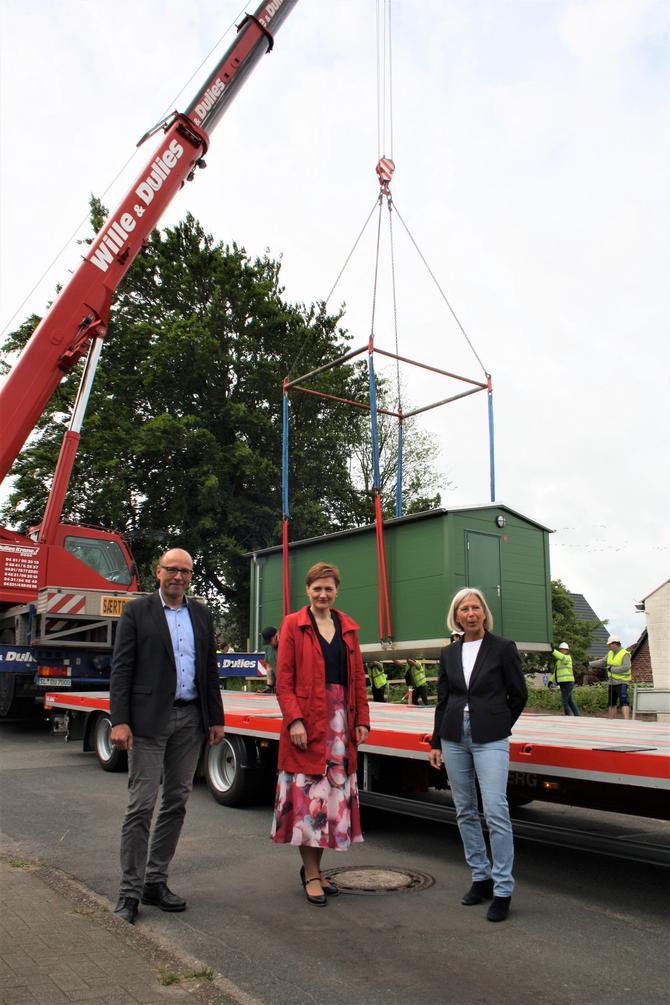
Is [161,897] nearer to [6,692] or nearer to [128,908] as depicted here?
[128,908]

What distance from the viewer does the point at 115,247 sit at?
12867mm

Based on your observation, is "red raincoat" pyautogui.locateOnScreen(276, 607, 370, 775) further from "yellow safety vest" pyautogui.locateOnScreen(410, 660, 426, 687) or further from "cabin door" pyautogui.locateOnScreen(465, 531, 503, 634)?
"yellow safety vest" pyautogui.locateOnScreen(410, 660, 426, 687)

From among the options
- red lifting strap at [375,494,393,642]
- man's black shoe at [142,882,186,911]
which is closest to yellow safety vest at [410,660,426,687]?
red lifting strap at [375,494,393,642]

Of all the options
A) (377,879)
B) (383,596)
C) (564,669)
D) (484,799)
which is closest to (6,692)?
(383,596)

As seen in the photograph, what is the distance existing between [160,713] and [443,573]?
7365 mm

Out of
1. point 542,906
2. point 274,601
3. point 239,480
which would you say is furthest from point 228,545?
point 542,906

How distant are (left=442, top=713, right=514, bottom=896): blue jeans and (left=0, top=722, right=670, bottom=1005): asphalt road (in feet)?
0.81

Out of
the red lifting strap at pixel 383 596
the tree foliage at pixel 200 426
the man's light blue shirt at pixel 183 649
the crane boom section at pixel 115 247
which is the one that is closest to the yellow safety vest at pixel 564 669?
the red lifting strap at pixel 383 596

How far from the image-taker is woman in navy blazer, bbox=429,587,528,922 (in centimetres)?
442

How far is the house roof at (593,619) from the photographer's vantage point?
4794cm

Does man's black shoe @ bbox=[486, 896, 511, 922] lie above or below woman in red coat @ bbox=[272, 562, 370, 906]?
below

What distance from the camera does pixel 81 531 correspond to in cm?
1471

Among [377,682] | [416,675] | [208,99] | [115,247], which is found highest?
[208,99]

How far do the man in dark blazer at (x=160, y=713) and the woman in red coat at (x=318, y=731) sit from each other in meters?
0.42
